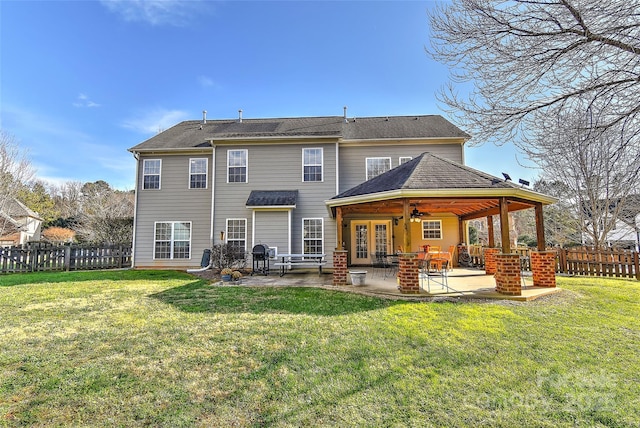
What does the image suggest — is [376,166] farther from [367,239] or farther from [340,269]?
[340,269]

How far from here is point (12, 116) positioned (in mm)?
16250

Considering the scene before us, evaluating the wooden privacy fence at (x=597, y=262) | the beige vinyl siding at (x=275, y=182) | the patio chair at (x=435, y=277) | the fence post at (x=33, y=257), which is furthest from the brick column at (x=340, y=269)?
the fence post at (x=33, y=257)

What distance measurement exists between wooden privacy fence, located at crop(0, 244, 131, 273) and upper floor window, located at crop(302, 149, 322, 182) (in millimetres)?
9792

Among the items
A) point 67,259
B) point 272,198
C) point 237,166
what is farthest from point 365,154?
point 67,259

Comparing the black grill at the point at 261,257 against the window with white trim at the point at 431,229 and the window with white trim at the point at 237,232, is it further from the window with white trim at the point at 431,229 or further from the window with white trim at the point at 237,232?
the window with white trim at the point at 431,229

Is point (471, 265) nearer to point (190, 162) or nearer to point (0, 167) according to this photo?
point (190, 162)

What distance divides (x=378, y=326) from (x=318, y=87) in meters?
13.4

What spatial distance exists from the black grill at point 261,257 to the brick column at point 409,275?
5.81 meters

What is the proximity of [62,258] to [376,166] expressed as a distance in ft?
49.9

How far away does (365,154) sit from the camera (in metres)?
13.6

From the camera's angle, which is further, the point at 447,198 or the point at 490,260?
the point at 490,260

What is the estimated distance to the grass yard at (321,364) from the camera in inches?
103

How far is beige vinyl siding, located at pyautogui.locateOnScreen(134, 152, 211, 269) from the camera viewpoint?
13.4 meters

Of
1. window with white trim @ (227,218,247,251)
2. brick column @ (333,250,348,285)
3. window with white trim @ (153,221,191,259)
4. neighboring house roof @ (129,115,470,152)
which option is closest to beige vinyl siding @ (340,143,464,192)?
neighboring house roof @ (129,115,470,152)
